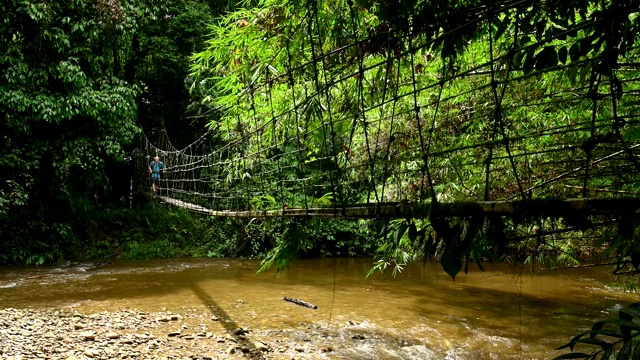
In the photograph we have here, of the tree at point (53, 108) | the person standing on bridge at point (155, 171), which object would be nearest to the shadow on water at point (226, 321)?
the tree at point (53, 108)

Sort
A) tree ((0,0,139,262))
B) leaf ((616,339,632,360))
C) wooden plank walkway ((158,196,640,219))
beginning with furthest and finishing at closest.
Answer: tree ((0,0,139,262)) → wooden plank walkway ((158,196,640,219)) → leaf ((616,339,632,360))

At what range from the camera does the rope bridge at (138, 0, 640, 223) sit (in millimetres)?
826

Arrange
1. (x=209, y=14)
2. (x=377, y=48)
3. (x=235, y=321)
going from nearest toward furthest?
(x=377, y=48) < (x=235, y=321) < (x=209, y=14)

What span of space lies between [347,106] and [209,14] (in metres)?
6.74

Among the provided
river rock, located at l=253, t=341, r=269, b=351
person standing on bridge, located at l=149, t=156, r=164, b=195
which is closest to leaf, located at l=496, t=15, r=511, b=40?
river rock, located at l=253, t=341, r=269, b=351

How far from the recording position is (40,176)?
567 centimetres

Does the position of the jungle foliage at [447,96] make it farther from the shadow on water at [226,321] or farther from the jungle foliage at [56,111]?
the jungle foliage at [56,111]

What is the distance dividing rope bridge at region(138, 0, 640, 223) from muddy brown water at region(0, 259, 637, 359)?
68 cm

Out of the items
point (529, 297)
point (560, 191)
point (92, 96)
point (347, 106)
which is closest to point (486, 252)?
point (560, 191)

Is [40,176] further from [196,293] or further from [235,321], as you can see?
[235,321]

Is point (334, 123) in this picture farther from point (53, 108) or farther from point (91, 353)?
point (53, 108)

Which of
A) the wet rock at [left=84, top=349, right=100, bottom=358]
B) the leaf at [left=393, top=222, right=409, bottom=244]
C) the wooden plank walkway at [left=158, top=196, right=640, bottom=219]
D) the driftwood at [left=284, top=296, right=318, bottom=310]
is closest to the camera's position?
the wooden plank walkway at [left=158, top=196, right=640, bottom=219]

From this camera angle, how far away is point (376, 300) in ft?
13.1

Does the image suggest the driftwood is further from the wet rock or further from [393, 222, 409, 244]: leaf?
[393, 222, 409, 244]: leaf
